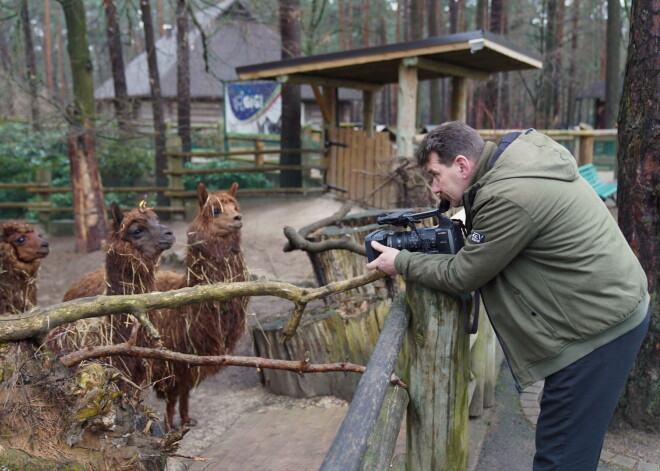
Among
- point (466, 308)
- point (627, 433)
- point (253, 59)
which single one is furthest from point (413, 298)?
point (253, 59)

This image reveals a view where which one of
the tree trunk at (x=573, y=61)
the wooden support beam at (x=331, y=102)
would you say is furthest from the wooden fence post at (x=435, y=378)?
the tree trunk at (x=573, y=61)

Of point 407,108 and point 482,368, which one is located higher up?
point 407,108

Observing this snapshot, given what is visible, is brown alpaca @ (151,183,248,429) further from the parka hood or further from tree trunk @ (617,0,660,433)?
tree trunk @ (617,0,660,433)

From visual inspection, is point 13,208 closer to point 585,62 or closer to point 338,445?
point 338,445

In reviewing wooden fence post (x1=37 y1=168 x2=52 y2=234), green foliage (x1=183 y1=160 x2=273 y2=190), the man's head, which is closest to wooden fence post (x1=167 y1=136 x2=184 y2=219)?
green foliage (x1=183 y1=160 x2=273 y2=190)

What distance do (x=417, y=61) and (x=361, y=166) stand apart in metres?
2.85

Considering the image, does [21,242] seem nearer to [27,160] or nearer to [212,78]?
[27,160]

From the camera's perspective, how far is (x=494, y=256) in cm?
225

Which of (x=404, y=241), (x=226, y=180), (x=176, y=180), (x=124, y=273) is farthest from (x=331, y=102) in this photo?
(x=404, y=241)

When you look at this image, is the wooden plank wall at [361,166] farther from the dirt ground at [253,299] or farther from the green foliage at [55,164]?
the green foliage at [55,164]

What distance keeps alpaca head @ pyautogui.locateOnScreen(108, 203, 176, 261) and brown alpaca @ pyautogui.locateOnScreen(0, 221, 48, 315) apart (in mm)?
1010

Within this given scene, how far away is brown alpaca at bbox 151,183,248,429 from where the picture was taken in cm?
455

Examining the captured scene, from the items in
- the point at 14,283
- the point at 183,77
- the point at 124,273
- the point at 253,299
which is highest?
the point at 183,77

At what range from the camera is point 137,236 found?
4.14 meters
